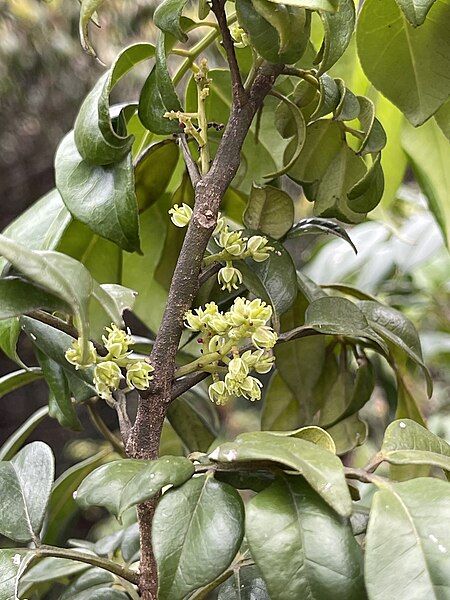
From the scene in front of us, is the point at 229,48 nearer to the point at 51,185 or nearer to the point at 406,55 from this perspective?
the point at 406,55

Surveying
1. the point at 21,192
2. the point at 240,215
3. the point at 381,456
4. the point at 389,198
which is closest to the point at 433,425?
the point at 389,198

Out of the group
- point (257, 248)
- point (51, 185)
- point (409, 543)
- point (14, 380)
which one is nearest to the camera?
point (409, 543)

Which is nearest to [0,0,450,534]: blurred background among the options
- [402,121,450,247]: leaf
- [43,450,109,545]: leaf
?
[402,121,450,247]: leaf

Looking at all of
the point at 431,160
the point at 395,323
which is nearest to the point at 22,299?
the point at 395,323

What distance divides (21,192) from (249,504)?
70.2 inches

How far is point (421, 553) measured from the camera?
0.25m

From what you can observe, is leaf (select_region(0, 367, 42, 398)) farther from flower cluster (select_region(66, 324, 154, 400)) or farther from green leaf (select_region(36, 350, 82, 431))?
flower cluster (select_region(66, 324, 154, 400))

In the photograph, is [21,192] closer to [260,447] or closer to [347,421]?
[347,421]

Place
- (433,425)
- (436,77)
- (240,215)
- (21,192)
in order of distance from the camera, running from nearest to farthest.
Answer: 1. (436,77)
2. (240,215)
3. (433,425)
4. (21,192)

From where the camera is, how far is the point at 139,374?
31 cm

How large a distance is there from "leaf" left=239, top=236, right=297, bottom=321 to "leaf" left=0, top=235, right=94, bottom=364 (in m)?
0.12

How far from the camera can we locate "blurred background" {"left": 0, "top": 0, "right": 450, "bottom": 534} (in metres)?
0.82

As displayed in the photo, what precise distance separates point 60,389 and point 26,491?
6 cm

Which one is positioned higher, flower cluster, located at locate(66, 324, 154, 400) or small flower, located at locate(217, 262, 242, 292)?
flower cluster, located at locate(66, 324, 154, 400)
